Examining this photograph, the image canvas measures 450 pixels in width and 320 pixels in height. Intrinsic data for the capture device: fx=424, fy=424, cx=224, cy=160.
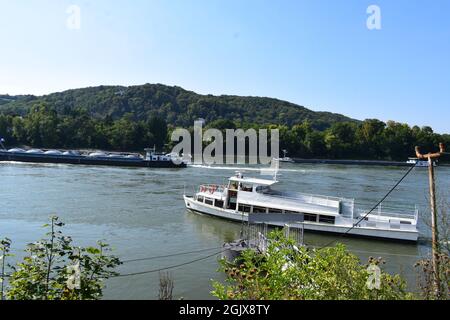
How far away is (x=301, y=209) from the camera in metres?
27.6

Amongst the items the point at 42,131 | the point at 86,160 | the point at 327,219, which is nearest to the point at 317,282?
the point at 327,219

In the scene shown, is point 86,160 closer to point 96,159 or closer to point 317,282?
point 96,159

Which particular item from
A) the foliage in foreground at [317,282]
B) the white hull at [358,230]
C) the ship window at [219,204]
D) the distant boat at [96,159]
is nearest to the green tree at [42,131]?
the distant boat at [96,159]

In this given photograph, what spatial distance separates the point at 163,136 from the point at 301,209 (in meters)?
97.0

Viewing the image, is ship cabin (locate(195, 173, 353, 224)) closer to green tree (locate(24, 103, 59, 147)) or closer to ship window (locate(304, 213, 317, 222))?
ship window (locate(304, 213, 317, 222))

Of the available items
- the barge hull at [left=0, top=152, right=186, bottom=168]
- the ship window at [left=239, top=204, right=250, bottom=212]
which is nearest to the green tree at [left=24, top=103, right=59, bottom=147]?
the barge hull at [left=0, top=152, right=186, bottom=168]

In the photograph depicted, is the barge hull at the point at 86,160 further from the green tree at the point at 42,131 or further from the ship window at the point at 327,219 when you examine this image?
the ship window at the point at 327,219

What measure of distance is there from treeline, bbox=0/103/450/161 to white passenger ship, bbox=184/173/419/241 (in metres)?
85.6

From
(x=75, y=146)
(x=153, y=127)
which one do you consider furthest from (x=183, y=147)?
(x=75, y=146)

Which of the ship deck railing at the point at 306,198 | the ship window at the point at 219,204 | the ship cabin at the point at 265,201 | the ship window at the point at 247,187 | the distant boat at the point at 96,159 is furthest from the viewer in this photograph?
the distant boat at the point at 96,159

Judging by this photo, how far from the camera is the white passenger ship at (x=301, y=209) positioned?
83.5 feet

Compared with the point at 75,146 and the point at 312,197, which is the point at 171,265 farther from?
the point at 75,146

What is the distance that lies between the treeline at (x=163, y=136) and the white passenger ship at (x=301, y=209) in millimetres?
85639

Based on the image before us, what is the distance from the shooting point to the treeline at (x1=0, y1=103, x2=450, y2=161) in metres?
111
